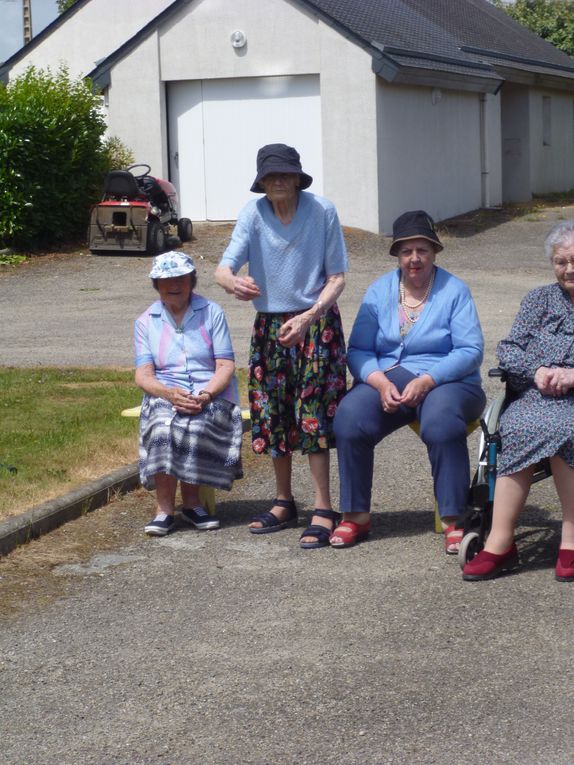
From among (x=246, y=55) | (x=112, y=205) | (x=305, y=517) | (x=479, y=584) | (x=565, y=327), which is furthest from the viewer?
(x=246, y=55)

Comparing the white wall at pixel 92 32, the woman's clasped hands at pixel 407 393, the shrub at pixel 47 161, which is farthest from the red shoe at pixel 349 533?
the white wall at pixel 92 32

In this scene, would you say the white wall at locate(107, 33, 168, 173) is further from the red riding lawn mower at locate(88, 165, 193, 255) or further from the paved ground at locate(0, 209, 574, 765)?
the paved ground at locate(0, 209, 574, 765)

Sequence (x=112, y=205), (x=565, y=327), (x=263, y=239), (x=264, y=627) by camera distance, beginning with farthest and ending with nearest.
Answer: (x=112, y=205)
(x=263, y=239)
(x=565, y=327)
(x=264, y=627)

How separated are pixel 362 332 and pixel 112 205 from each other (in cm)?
1409

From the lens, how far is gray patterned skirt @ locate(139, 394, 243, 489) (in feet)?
20.6

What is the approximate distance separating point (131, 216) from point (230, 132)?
4168 millimetres

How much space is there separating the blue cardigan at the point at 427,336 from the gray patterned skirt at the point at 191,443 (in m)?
0.73

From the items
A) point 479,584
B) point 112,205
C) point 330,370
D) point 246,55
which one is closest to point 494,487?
point 479,584

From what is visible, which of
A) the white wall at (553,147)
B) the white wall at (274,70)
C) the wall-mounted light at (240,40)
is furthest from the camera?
the white wall at (553,147)

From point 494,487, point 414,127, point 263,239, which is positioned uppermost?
point 414,127

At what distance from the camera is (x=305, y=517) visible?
6.60 metres

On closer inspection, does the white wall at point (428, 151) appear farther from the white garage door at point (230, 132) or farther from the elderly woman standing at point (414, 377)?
the elderly woman standing at point (414, 377)

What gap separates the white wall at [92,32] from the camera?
1068 inches

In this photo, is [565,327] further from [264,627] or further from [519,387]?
[264,627]
